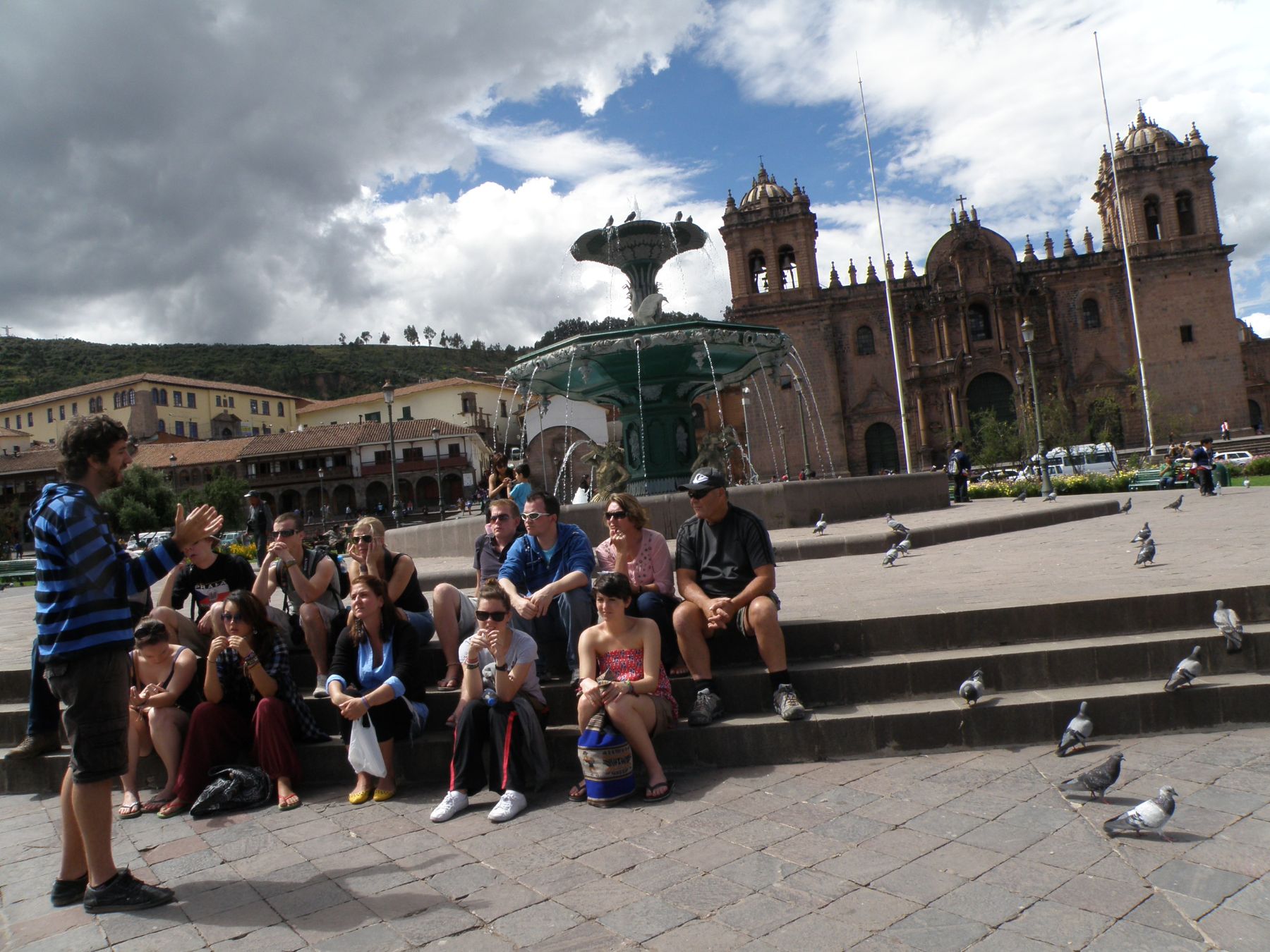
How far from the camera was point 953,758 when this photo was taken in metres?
4.48

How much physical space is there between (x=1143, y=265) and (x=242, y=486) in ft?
190

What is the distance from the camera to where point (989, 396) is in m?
51.8

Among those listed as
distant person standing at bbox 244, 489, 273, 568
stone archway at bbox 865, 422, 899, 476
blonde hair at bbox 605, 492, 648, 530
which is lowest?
blonde hair at bbox 605, 492, 648, 530

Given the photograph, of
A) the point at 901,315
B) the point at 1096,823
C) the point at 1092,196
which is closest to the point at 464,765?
the point at 1096,823

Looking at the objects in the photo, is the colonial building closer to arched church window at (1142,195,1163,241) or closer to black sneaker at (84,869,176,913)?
arched church window at (1142,195,1163,241)

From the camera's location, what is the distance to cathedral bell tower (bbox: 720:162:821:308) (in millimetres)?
51281

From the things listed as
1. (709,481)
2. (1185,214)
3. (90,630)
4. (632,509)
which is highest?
(1185,214)

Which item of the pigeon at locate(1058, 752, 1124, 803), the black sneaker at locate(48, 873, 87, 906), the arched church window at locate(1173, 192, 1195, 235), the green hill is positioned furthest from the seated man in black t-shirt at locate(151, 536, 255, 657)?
the green hill

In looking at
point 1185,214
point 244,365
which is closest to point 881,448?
point 1185,214

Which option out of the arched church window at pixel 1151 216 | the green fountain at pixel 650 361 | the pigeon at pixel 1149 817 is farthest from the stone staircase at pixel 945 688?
the arched church window at pixel 1151 216

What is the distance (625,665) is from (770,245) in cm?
5027

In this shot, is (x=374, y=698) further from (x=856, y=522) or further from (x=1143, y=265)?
(x=1143, y=265)

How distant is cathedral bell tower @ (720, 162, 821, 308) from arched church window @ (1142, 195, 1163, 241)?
60.0ft

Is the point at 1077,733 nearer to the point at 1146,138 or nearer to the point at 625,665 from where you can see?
the point at 625,665
